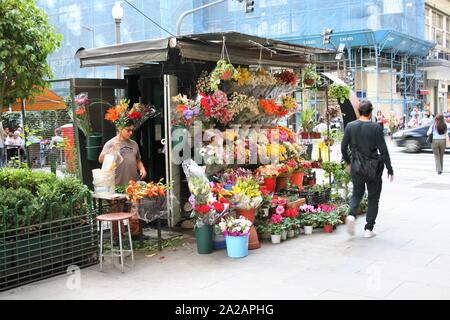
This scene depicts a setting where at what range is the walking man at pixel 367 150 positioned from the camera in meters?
7.28

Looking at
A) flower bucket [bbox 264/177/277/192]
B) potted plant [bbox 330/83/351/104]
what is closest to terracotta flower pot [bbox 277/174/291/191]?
flower bucket [bbox 264/177/277/192]

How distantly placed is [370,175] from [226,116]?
222cm

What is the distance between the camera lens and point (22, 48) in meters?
5.82

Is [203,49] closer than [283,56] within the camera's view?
Yes

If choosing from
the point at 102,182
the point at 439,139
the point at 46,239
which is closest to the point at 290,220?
the point at 102,182

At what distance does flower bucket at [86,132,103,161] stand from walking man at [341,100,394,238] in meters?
3.87

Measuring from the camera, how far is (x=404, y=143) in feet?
72.0

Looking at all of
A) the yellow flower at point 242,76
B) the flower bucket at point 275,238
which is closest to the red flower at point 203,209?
the flower bucket at point 275,238

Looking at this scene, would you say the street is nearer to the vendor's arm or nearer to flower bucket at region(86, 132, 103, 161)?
the vendor's arm

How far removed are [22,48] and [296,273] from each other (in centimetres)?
393

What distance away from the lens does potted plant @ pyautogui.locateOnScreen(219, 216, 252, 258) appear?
21.6ft

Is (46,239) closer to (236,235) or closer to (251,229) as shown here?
(236,235)
